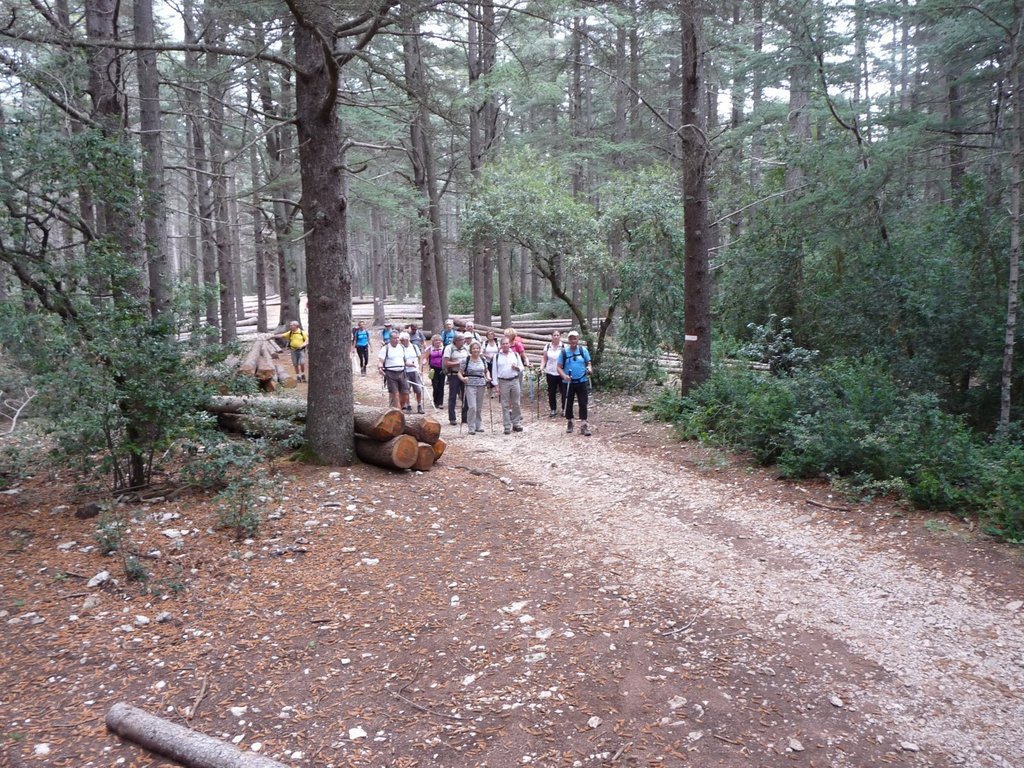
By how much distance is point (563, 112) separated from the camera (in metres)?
28.6

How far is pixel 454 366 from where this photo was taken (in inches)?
469

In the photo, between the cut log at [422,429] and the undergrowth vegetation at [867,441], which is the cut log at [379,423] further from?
the undergrowth vegetation at [867,441]

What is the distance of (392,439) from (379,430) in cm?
23

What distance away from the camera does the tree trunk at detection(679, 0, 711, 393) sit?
10.5 m

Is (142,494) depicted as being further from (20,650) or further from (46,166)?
(46,166)

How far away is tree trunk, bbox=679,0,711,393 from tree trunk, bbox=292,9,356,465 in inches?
225

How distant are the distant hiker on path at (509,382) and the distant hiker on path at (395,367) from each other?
1.93m

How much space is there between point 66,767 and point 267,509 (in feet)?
11.2

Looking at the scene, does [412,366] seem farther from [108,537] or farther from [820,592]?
[820,592]

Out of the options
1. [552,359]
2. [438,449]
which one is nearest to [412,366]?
[552,359]

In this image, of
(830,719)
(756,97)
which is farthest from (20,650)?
(756,97)

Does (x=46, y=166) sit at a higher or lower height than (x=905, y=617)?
higher

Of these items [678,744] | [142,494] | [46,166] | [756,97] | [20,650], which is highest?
[756,97]

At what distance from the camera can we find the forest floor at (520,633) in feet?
11.8
